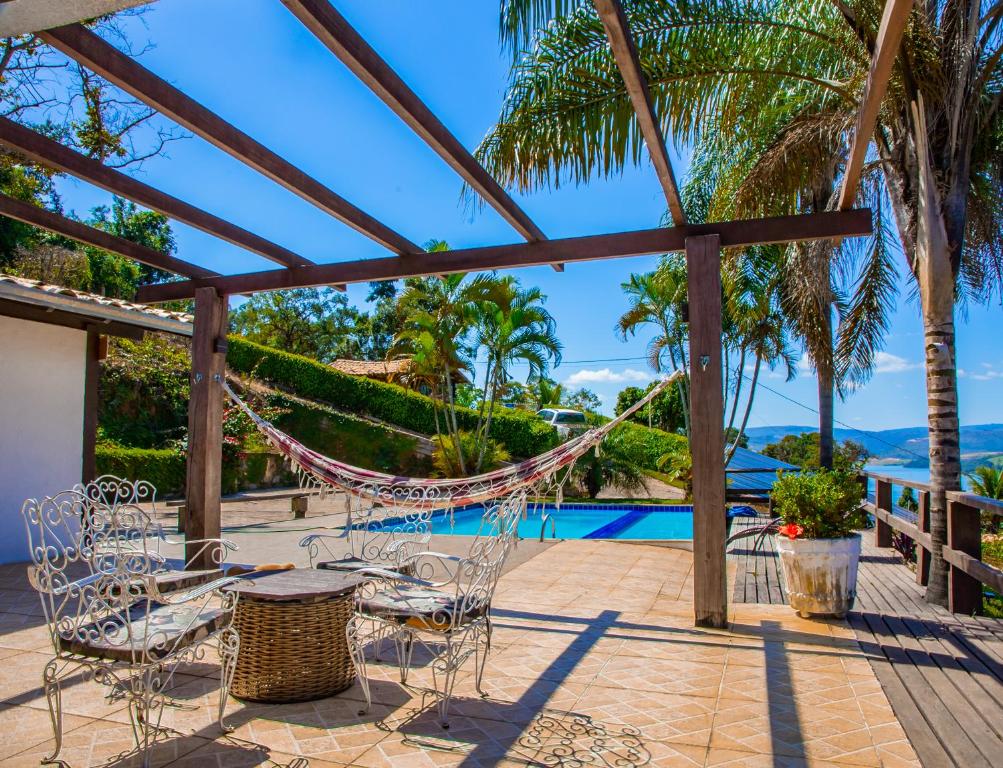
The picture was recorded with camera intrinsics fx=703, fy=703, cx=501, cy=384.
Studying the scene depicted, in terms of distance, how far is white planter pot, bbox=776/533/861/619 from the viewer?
361 centimetres

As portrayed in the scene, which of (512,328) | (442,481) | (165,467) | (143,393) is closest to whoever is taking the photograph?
(442,481)

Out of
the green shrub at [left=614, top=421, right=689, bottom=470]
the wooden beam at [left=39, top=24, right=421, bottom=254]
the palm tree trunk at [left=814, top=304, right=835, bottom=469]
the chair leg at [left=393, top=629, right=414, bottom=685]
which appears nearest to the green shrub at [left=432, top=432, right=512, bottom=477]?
the green shrub at [left=614, top=421, right=689, bottom=470]

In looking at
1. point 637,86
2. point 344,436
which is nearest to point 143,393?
point 344,436

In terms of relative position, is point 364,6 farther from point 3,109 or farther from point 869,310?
point 3,109

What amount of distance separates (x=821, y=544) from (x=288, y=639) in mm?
2644

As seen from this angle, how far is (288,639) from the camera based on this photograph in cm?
249

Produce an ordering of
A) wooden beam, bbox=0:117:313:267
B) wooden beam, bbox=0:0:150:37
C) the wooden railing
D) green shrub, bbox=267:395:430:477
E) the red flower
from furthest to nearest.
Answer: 1. green shrub, bbox=267:395:430:477
2. the red flower
3. the wooden railing
4. wooden beam, bbox=0:117:313:267
5. wooden beam, bbox=0:0:150:37

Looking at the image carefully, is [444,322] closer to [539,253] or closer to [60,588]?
[539,253]

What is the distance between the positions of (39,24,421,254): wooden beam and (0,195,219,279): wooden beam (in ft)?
3.91

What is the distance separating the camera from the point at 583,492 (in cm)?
1328

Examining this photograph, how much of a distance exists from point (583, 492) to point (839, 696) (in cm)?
1076

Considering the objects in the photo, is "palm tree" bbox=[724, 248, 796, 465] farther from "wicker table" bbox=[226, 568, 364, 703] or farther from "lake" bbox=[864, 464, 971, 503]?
"wicker table" bbox=[226, 568, 364, 703]

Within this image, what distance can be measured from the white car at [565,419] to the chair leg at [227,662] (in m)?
13.7

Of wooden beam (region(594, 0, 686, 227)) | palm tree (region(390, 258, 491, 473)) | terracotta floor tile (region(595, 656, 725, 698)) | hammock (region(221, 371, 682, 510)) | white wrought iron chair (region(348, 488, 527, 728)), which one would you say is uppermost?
palm tree (region(390, 258, 491, 473))
